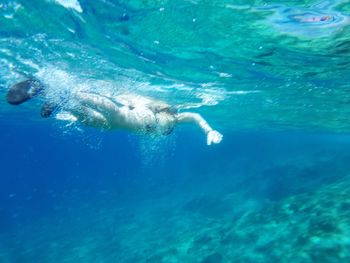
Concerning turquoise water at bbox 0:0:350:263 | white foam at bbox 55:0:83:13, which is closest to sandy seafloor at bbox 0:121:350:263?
turquoise water at bbox 0:0:350:263

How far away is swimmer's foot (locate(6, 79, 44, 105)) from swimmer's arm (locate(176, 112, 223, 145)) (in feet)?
17.7

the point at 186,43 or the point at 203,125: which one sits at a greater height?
the point at 186,43

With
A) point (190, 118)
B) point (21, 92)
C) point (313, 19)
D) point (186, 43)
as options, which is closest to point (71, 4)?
point (21, 92)

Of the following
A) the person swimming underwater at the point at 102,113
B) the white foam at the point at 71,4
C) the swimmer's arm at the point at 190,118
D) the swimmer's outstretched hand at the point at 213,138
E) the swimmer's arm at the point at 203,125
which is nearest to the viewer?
the person swimming underwater at the point at 102,113

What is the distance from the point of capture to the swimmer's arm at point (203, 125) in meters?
9.54

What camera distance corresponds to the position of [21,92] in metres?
8.99

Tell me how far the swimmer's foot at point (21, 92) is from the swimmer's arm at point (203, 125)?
5.38m

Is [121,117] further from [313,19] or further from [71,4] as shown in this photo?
[313,19]

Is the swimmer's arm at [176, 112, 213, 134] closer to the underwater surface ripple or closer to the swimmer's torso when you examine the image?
the swimmer's torso

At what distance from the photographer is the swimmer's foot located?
8938mm

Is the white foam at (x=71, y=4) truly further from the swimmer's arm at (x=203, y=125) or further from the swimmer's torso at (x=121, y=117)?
the swimmer's arm at (x=203, y=125)

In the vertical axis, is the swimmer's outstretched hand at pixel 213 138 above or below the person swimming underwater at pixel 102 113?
below

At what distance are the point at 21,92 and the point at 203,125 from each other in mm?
5936

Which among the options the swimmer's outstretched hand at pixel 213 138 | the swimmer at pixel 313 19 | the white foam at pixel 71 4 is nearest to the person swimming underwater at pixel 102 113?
the swimmer's outstretched hand at pixel 213 138
